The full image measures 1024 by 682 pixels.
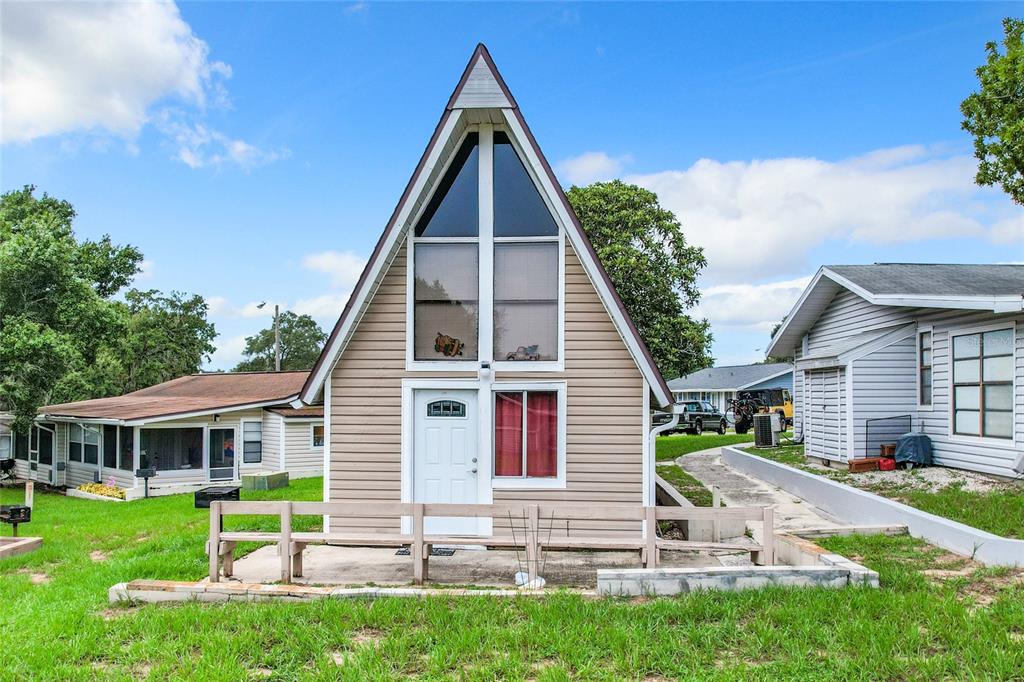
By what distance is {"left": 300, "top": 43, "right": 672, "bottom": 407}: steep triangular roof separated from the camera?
26.0 ft

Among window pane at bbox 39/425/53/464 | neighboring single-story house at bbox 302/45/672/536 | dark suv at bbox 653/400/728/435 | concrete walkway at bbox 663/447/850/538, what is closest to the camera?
neighboring single-story house at bbox 302/45/672/536

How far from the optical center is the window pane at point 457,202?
339 inches

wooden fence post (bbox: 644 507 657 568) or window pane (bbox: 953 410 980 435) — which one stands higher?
window pane (bbox: 953 410 980 435)

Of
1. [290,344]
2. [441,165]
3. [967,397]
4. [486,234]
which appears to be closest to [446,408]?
[486,234]

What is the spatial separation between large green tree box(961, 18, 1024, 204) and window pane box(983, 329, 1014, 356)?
5253 millimetres

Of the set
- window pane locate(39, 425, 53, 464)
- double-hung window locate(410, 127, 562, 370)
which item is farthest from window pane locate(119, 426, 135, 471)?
double-hung window locate(410, 127, 562, 370)

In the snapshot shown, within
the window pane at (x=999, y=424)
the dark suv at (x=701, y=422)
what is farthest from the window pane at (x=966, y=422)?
the dark suv at (x=701, y=422)

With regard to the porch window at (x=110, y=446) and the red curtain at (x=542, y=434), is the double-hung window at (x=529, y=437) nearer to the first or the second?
the red curtain at (x=542, y=434)

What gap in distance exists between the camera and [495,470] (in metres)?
8.38

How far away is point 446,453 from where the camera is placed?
27.7ft

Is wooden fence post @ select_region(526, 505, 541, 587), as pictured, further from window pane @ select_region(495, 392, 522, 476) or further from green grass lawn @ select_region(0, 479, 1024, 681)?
window pane @ select_region(495, 392, 522, 476)

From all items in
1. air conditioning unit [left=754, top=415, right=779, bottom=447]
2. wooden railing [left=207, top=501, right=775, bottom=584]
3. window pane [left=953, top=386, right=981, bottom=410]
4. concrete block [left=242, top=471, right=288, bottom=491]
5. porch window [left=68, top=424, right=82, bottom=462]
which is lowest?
concrete block [left=242, top=471, right=288, bottom=491]

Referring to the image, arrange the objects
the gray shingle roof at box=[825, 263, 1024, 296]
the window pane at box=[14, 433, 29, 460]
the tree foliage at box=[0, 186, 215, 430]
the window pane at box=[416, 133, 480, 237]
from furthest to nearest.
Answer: the window pane at box=[14, 433, 29, 460] → the tree foliage at box=[0, 186, 215, 430] → the gray shingle roof at box=[825, 263, 1024, 296] → the window pane at box=[416, 133, 480, 237]

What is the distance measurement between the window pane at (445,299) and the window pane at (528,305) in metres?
0.38
